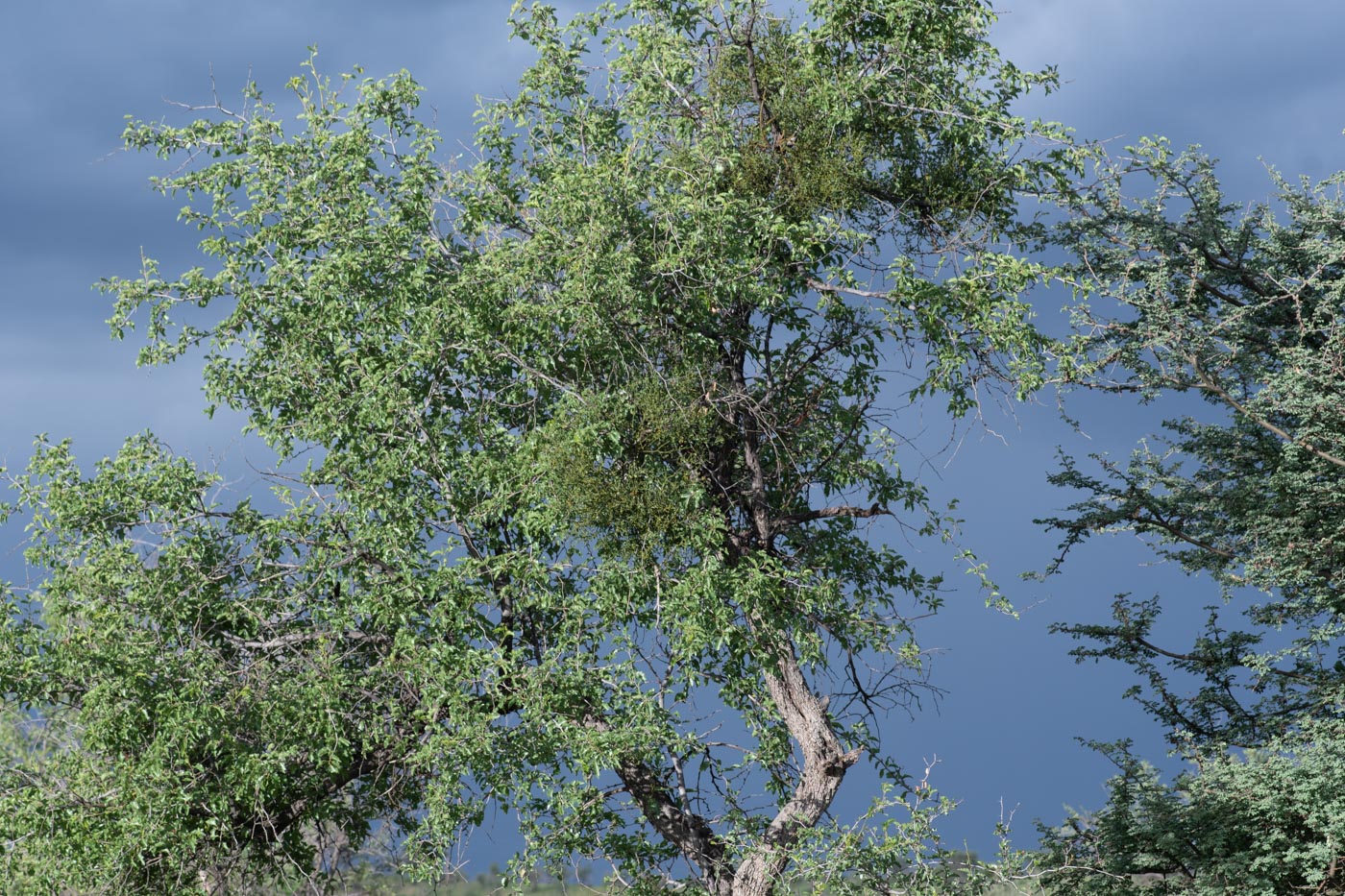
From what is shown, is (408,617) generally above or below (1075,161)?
below

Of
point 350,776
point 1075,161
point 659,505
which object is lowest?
point 350,776

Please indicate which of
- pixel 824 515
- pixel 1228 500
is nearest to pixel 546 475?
pixel 824 515

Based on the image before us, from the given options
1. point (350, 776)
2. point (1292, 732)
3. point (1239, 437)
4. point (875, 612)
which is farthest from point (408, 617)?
point (1239, 437)

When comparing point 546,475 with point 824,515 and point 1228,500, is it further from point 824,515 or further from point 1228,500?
point 1228,500

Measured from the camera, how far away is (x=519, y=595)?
10570mm

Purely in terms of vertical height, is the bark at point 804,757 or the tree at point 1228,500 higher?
→ the tree at point 1228,500

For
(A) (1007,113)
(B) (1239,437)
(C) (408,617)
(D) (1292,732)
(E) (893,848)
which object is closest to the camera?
(E) (893,848)

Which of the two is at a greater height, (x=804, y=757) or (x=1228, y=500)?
(x=1228, y=500)

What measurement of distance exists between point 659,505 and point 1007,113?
4.76 meters

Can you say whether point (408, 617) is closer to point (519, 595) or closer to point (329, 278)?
point (519, 595)

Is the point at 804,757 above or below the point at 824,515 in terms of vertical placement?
below

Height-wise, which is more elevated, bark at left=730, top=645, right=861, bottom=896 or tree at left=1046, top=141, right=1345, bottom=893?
tree at left=1046, top=141, right=1345, bottom=893

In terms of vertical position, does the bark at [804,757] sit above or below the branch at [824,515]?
below

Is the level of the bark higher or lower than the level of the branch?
lower
